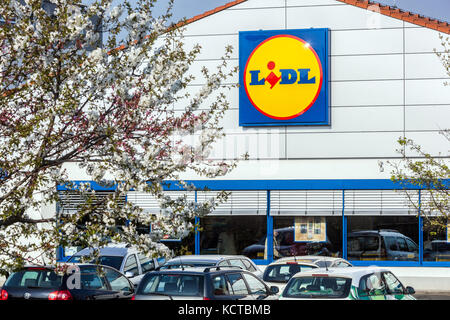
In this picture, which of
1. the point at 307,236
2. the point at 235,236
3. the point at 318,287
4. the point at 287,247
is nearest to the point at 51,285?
the point at 318,287

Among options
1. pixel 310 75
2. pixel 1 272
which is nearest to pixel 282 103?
pixel 310 75

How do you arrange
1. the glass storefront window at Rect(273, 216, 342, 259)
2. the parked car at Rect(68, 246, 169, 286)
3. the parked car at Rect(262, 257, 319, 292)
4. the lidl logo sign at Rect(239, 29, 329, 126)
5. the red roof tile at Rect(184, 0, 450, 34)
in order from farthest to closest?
1. the lidl logo sign at Rect(239, 29, 329, 126)
2. the red roof tile at Rect(184, 0, 450, 34)
3. the glass storefront window at Rect(273, 216, 342, 259)
4. the parked car at Rect(68, 246, 169, 286)
5. the parked car at Rect(262, 257, 319, 292)

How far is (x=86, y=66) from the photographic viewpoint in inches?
357

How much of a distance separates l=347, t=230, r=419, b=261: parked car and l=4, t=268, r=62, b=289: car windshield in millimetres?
11585

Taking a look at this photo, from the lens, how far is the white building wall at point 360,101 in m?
22.3

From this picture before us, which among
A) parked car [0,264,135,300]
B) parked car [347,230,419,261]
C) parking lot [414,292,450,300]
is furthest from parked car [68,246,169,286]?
parking lot [414,292,450,300]

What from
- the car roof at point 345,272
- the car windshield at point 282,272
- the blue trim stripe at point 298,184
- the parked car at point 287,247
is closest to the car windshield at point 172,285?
the car roof at point 345,272

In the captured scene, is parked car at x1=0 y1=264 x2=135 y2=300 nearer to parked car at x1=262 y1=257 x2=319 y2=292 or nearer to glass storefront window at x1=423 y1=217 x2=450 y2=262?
parked car at x1=262 y1=257 x2=319 y2=292

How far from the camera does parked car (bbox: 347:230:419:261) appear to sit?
21969 millimetres

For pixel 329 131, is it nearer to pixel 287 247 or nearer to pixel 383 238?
pixel 383 238

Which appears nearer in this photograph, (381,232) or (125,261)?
(125,261)

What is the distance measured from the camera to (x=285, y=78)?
2264cm

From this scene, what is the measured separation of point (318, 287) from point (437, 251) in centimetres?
1172
